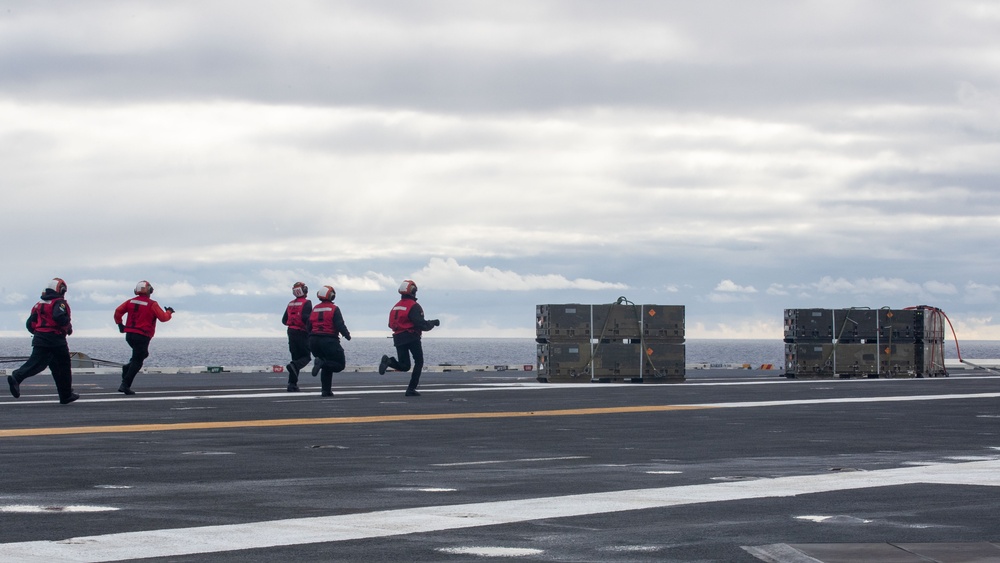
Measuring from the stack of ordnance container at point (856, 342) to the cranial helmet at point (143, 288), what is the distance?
21.5m

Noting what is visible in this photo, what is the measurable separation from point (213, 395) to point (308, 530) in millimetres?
16768

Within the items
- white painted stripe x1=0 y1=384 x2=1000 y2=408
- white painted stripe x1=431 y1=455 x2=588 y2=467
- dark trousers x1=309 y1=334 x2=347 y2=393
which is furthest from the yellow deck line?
white painted stripe x1=431 y1=455 x2=588 y2=467

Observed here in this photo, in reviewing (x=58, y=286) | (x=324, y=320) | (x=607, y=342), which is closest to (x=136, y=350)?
(x=58, y=286)

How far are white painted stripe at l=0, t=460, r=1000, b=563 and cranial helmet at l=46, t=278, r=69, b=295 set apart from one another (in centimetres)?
1382

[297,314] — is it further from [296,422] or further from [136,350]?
[296,422]

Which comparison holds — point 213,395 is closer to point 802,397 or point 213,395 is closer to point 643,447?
point 802,397

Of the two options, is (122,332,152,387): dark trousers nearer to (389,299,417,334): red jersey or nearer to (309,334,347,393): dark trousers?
(309,334,347,393): dark trousers

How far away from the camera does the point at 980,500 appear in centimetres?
841

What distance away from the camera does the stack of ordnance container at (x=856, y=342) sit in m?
37.6

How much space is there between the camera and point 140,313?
21859mm

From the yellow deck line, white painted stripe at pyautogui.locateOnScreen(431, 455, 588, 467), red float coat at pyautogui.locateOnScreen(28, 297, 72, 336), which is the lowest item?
white painted stripe at pyautogui.locateOnScreen(431, 455, 588, 467)

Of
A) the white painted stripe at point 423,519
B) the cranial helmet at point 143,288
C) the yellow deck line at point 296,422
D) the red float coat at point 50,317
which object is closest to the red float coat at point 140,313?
the cranial helmet at point 143,288

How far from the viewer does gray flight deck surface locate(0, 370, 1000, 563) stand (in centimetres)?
642

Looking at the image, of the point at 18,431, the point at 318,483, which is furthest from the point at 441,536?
the point at 18,431
